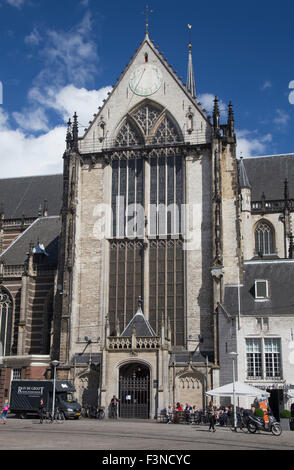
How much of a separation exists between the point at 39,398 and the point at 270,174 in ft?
107

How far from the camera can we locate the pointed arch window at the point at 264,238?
53.3 meters

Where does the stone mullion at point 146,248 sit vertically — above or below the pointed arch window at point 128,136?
below

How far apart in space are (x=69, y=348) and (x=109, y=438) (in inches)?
764

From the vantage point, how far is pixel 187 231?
39312 mm

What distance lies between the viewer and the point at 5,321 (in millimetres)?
44438

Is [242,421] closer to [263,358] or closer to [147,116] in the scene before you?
[263,358]

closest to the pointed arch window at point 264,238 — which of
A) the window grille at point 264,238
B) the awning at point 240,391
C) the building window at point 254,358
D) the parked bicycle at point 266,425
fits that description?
the window grille at point 264,238

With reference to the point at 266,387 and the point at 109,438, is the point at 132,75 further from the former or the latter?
the point at 109,438

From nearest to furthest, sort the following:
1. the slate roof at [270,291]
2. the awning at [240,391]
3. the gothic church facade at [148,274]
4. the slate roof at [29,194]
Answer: the awning at [240,391] < the gothic church facade at [148,274] < the slate roof at [270,291] < the slate roof at [29,194]

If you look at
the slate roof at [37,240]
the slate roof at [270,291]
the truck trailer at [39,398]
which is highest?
the slate roof at [37,240]

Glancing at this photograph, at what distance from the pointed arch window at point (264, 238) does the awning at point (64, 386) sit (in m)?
24.6

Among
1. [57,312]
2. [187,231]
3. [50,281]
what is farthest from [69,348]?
[187,231]

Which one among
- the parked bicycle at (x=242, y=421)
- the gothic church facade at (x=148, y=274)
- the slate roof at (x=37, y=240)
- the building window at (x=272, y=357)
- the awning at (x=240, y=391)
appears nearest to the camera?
the parked bicycle at (x=242, y=421)

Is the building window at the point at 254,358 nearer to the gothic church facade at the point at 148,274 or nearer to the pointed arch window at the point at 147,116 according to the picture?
the gothic church facade at the point at 148,274
